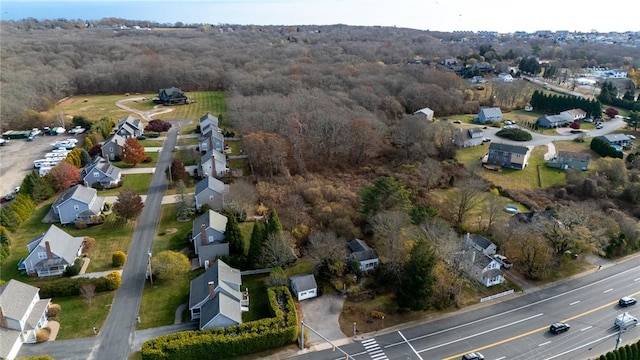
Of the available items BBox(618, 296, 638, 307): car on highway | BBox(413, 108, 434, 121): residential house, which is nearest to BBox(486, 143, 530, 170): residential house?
BBox(413, 108, 434, 121): residential house

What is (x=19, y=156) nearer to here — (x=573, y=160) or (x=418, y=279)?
(x=418, y=279)

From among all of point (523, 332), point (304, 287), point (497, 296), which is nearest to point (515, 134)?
point (497, 296)

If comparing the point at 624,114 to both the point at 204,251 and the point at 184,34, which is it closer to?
the point at 204,251

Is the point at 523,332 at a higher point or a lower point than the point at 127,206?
lower

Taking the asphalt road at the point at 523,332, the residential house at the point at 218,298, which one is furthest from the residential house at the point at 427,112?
the residential house at the point at 218,298

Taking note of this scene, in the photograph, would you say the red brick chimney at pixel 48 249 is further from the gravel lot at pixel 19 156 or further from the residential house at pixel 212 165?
the residential house at pixel 212 165

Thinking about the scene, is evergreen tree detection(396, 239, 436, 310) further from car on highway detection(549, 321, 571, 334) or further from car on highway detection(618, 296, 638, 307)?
car on highway detection(618, 296, 638, 307)

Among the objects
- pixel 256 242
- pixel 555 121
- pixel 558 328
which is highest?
pixel 555 121
